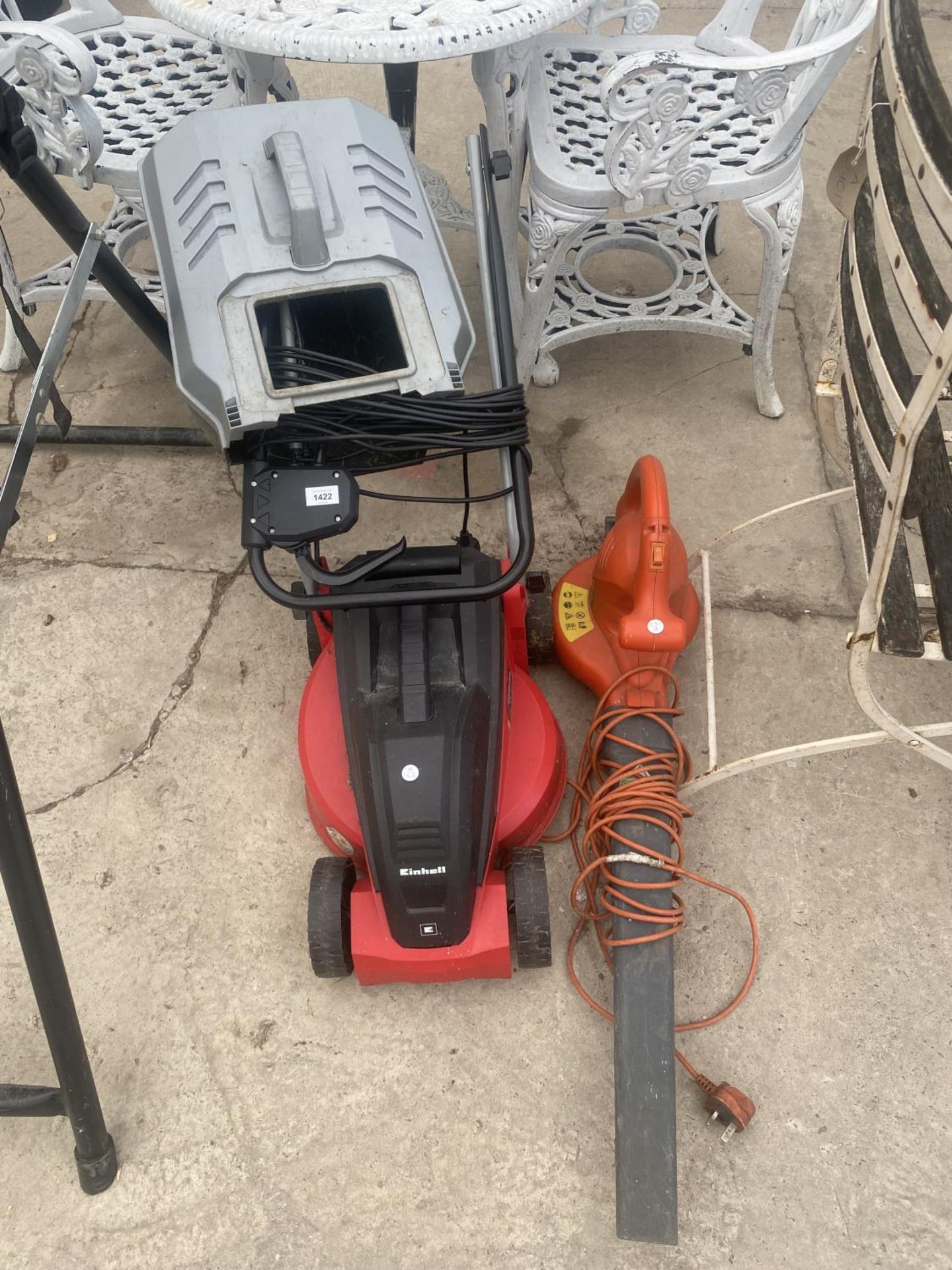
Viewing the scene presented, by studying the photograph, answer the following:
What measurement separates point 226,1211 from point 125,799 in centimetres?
69

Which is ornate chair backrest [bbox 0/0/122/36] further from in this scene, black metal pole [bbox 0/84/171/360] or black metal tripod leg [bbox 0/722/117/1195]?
black metal tripod leg [bbox 0/722/117/1195]

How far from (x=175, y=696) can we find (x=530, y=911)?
83cm

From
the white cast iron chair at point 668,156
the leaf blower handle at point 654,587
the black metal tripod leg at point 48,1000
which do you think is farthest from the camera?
the white cast iron chair at point 668,156

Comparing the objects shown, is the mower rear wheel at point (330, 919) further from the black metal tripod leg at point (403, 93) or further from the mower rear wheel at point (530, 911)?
the black metal tripod leg at point (403, 93)

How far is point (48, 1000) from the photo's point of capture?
121 cm

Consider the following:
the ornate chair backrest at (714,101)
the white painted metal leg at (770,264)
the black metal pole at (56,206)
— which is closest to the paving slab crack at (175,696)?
the black metal pole at (56,206)

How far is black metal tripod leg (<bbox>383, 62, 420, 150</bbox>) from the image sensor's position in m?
2.26

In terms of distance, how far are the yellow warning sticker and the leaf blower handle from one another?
0.15m

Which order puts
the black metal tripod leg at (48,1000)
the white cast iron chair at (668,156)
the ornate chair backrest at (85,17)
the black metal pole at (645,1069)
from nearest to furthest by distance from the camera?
the black metal tripod leg at (48,1000)
the black metal pole at (645,1069)
the white cast iron chair at (668,156)
the ornate chair backrest at (85,17)

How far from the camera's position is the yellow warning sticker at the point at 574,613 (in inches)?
68.9

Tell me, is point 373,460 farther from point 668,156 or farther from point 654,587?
Result: point 668,156

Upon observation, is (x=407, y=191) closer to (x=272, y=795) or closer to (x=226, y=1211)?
(x=272, y=795)

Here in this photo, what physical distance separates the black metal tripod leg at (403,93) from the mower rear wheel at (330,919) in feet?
5.35

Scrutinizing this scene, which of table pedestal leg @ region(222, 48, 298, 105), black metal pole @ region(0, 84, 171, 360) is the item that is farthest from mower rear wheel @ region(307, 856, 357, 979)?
table pedestal leg @ region(222, 48, 298, 105)
